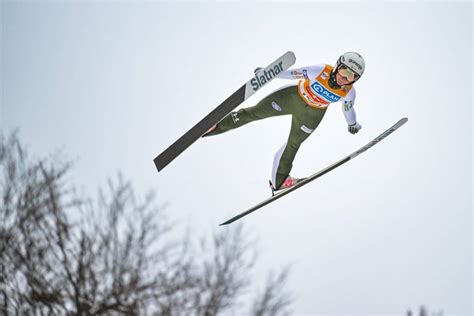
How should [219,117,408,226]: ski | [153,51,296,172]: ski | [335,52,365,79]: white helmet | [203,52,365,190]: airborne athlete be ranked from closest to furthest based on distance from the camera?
[153,51,296,172]: ski < [335,52,365,79]: white helmet < [203,52,365,190]: airborne athlete < [219,117,408,226]: ski

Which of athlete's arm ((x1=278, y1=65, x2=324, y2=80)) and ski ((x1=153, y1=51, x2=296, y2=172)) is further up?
athlete's arm ((x1=278, y1=65, x2=324, y2=80))

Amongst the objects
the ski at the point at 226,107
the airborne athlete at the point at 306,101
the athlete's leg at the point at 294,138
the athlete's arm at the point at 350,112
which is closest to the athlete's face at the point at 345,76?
the airborne athlete at the point at 306,101

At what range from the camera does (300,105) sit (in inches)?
219

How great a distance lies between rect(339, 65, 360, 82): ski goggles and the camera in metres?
5.13

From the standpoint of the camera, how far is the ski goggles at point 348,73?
513cm

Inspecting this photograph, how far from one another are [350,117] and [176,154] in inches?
68.6

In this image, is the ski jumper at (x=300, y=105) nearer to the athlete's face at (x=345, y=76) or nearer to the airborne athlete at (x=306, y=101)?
the airborne athlete at (x=306, y=101)

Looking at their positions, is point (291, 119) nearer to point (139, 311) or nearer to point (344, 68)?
A: point (344, 68)

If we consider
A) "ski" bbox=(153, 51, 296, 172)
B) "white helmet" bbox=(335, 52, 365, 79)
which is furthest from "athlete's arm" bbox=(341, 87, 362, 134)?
"ski" bbox=(153, 51, 296, 172)

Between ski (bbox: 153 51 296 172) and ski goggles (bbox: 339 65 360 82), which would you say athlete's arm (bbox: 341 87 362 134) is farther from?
ski (bbox: 153 51 296 172)

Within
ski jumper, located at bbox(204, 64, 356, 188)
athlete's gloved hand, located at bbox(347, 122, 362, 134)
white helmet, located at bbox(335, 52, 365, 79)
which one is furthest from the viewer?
athlete's gloved hand, located at bbox(347, 122, 362, 134)

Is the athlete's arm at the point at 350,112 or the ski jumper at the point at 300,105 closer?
the ski jumper at the point at 300,105

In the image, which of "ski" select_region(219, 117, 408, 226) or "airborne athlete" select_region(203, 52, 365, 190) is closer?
"airborne athlete" select_region(203, 52, 365, 190)

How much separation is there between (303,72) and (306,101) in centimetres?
34
